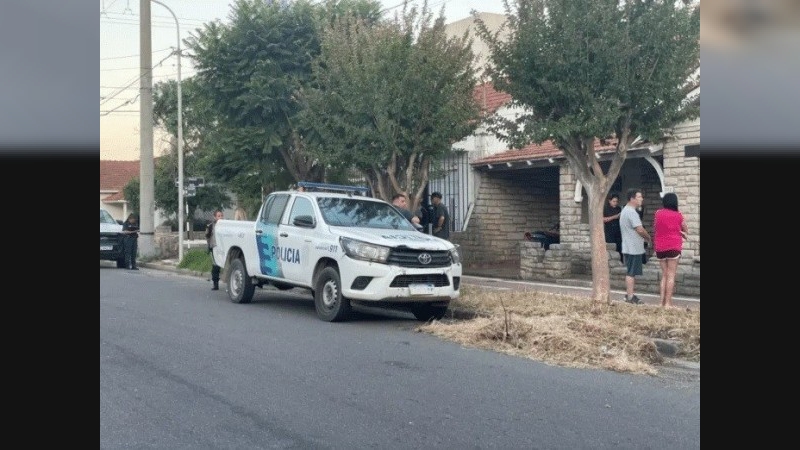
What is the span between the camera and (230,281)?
49.7ft

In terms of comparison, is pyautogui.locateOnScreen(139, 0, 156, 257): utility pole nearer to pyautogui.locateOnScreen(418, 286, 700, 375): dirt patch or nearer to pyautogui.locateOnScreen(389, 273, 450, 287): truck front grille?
pyautogui.locateOnScreen(389, 273, 450, 287): truck front grille

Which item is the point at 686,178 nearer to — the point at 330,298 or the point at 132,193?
the point at 330,298

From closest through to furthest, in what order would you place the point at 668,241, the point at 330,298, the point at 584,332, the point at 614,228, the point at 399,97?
the point at 584,332
the point at 668,241
the point at 330,298
the point at 399,97
the point at 614,228

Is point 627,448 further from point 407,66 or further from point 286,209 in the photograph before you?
point 407,66

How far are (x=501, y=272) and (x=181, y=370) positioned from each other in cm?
1162

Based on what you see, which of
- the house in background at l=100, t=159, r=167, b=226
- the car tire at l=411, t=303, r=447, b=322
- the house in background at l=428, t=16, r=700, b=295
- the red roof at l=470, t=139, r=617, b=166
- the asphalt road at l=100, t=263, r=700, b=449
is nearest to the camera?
the asphalt road at l=100, t=263, r=700, b=449

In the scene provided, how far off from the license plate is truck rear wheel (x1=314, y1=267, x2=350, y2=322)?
891 mm

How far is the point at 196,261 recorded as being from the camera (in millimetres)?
24641

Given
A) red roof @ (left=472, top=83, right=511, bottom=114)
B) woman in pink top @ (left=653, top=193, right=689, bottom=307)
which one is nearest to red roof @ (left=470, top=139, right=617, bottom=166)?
red roof @ (left=472, top=83, right=511, bottom=114)

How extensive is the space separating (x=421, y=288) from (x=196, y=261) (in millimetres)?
13793

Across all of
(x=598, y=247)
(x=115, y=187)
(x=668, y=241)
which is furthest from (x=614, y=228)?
(x=115, y=187)

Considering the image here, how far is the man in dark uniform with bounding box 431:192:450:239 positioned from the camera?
16.0 m

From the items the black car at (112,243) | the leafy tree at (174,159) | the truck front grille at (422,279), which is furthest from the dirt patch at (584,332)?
the leafy tree at (174,159)

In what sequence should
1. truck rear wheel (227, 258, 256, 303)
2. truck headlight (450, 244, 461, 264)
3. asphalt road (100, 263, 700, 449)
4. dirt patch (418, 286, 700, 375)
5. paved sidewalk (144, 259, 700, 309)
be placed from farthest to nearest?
truck rear wheel (227, 258, 256, 303), paved sidewalk (144, 259, 700, 309), truck headlight (450, 244, 461, 264), dirt patch (418, 286, 700, 375), asphalt road (100, 263, 700, 449)
